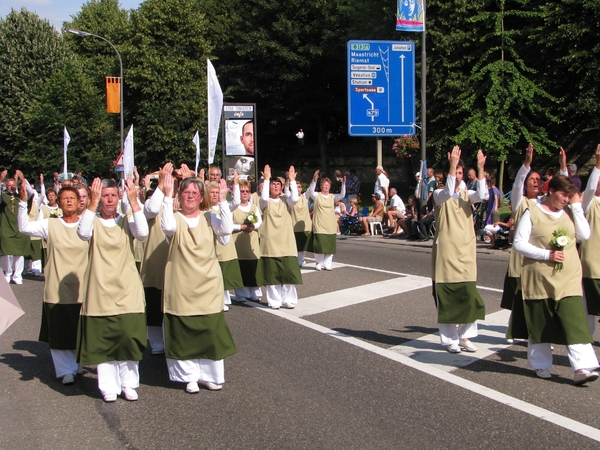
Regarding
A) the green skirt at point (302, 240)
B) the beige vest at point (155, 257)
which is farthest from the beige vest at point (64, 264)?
the green skirt at point (302, 240)

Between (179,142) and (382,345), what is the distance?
127ft

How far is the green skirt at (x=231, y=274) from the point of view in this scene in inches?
411

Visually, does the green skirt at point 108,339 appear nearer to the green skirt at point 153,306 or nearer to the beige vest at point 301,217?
the green skirt at point 153,306

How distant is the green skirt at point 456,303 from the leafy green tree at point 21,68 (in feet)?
151

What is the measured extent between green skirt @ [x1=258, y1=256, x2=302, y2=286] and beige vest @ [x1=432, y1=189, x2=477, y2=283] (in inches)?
129

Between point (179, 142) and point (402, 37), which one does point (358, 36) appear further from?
point (179, 142)

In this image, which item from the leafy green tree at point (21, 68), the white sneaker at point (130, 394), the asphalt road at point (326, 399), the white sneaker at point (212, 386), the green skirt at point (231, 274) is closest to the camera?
the asphalt road at point (326, 399)

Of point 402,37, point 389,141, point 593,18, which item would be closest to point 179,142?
point 389,141

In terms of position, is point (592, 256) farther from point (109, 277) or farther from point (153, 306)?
point (109, 277)

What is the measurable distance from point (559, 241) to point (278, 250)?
500 centimetres

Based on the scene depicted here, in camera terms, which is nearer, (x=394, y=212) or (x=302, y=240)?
(x=302, y=240)

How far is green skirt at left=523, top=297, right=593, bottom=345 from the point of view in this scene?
6.29 metres

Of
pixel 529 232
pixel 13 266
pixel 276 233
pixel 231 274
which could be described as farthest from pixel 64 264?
pixel 13 266

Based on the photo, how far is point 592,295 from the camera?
24.6ft
